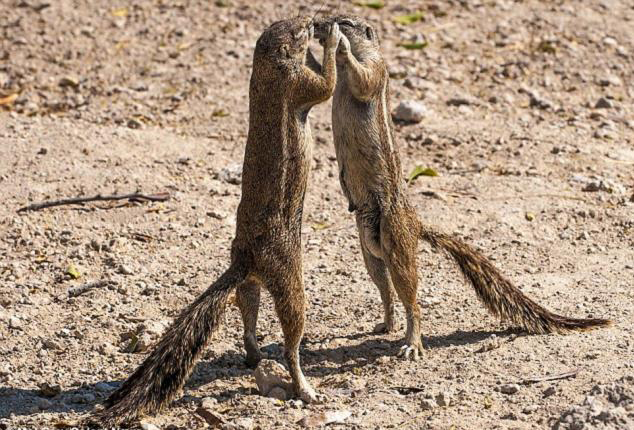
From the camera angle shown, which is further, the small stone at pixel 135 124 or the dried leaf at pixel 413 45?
the dried leaf at pixel 413 45

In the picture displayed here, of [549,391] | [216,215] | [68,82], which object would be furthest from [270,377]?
[68,82]

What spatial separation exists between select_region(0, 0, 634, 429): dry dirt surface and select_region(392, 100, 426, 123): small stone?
0.09 m

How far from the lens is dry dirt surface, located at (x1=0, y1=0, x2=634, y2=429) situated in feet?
21.4

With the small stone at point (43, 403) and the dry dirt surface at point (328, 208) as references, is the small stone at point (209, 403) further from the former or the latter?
the small stone at point (43, 403)

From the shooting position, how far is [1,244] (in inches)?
340

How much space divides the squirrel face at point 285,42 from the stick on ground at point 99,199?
128 inches

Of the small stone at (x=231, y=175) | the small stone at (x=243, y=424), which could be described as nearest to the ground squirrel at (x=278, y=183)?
the small stone at (x=243, y=424)

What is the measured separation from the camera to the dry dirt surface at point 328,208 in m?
6.51

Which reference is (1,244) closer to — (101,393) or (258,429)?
(101,393)

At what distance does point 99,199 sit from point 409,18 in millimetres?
5210

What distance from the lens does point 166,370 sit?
599 cm

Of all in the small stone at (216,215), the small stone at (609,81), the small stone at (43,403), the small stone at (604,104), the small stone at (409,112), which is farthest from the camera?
the small stone at (609,81)

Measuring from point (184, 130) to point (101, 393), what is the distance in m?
4.56

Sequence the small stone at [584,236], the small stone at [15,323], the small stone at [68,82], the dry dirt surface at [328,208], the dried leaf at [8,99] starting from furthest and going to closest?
the small stone at [68,82], the dried leaf at [8,99], the small stone at [584,236], the small stone at [15,323], the dry dirt surface at [328,208]
